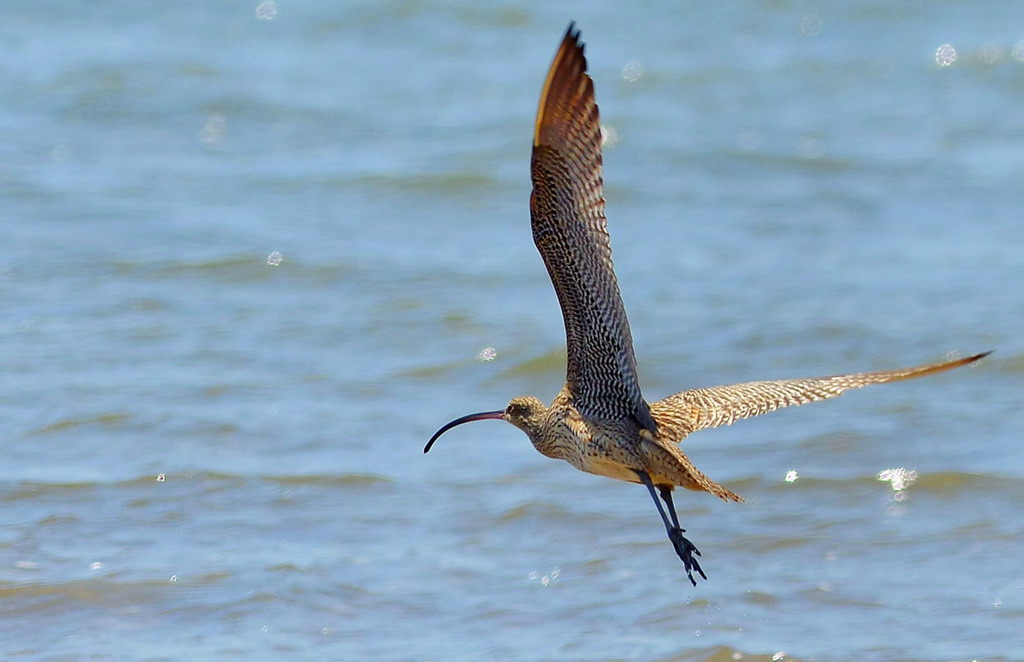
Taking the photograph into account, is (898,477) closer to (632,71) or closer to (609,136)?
(609,136)

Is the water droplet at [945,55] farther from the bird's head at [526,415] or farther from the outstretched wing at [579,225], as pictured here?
the outstretched wing at [579,225]

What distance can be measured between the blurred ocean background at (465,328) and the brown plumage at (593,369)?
2.42ft

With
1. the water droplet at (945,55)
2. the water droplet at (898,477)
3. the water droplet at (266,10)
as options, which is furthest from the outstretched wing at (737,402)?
the water droplet at (266,10)

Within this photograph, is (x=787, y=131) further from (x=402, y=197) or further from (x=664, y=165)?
(x=402, y=197)

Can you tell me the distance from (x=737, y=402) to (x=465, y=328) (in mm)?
3587

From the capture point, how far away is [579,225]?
187 inches

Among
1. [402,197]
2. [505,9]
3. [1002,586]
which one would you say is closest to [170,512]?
[1002,586]

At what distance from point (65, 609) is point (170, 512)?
3.06ft

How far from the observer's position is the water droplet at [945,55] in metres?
14.3

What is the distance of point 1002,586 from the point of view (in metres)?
5.83

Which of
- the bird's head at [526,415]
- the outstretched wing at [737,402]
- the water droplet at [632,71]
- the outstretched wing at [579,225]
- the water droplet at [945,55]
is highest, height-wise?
the outstretched wing at [579,225]

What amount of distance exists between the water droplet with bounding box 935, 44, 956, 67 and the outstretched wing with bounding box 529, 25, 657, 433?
1019 cm

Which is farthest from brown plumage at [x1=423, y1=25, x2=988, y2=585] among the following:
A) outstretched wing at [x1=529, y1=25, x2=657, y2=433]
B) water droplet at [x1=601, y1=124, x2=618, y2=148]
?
water droplet at [x1=601, y1=124, x2=618, y2=148]

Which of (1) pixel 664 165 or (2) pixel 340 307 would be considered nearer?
(2) pixel 340 307
